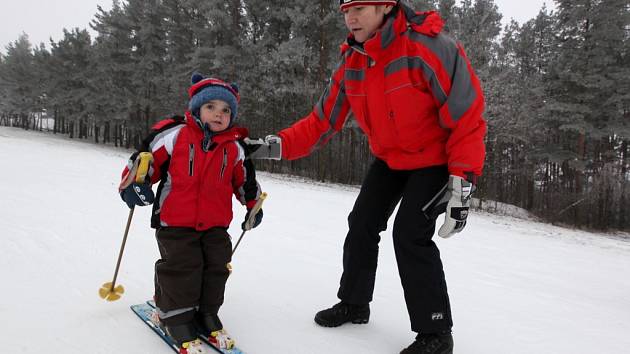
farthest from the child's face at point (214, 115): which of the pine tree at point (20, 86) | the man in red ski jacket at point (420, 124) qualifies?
the pine tree at point (20, 86)

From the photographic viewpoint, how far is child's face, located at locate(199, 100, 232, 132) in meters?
2.42

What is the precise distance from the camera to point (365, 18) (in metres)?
2.26

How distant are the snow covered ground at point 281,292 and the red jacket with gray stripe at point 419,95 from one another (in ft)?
4.21

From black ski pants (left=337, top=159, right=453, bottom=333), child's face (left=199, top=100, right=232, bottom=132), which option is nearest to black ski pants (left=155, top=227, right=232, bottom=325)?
child's face (left=199, top=100, right=232, bottom=132)

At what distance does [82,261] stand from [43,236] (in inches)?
37.0

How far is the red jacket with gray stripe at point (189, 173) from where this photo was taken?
7.69 ft

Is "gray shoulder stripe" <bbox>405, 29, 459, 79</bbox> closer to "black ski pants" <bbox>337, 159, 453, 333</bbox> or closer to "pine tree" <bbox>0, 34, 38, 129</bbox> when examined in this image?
"black ski pants" <bbox>337, 159, 453, 333</bbox>

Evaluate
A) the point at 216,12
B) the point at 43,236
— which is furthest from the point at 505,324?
the point at 216,12

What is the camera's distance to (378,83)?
235 cm

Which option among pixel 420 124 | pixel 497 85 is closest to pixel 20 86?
pixel 497 85

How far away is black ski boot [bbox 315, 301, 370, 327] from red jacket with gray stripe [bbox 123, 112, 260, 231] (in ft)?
3.14

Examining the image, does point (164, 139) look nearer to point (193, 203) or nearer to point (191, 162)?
point (191, 162)

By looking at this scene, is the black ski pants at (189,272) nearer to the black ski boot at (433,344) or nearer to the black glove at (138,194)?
the black glove at (138,194)

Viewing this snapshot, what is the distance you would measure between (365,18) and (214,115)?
107cm
